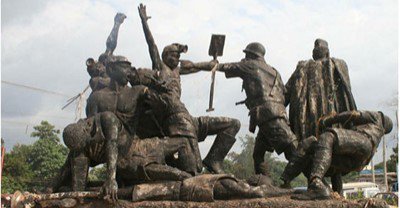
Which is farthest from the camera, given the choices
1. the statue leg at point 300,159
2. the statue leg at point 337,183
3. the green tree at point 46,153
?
the green tree at point 46,153

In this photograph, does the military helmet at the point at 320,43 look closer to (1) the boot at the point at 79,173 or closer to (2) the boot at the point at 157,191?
(2) the boot at the point at 157,191

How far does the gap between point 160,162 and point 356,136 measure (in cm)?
250

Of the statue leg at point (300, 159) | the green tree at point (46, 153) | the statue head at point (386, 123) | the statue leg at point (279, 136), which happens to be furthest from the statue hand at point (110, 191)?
the green tree at point (46, 153)

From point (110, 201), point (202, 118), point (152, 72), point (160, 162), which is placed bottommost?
point (110, 201)

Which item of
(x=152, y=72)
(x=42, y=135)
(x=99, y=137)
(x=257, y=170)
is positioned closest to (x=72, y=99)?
(x=152, y=72)

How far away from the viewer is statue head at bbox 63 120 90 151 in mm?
6332

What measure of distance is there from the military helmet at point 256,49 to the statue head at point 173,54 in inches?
38.4

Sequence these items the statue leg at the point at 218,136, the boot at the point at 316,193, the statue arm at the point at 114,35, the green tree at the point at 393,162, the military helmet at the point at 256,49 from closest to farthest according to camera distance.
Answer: the boot at the point at 316,193 < the statue leg at the point at 218,136 < the military helmet at the point at 256,49 < the statue arm at the point at 114,35 < the green tree at the point at 393,162

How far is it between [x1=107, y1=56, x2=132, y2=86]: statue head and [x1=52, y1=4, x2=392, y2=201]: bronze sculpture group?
0.01 m

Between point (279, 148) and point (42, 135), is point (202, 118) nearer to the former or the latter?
point (279, 148)

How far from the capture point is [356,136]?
6355 mm

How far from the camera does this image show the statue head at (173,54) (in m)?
7.82

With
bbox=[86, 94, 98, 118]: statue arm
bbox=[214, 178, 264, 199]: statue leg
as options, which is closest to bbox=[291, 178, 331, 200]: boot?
bbox=[214, 178, 264, 199]: statue leg

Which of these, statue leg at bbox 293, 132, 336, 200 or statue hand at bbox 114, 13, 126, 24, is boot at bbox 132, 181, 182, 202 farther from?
statue hand at bbox 114, 13, 126, 24
